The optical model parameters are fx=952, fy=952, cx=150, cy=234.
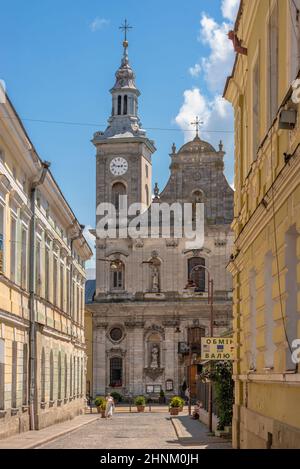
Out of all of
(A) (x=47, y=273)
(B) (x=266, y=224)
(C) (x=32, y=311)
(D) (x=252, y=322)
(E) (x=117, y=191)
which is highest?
(E) (x=117, y=191)

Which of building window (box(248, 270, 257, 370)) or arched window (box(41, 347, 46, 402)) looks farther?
arched window (box(41, 347, 46, 402))

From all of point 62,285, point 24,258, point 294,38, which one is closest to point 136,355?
point 62,285

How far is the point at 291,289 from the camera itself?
13422mm

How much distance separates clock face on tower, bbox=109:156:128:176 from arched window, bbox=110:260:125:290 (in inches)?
266

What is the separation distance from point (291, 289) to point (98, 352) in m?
56.5

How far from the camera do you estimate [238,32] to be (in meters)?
20.5

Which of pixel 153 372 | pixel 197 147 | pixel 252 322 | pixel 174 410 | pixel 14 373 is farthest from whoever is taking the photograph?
pixel 197 147

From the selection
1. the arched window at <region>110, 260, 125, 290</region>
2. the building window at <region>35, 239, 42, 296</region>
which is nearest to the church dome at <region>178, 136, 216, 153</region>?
the arched window at <region>110, 260, 125, 290</region>

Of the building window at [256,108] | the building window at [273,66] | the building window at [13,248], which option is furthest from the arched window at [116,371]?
the building window at [273,66]

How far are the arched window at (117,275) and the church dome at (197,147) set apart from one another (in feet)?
31.8

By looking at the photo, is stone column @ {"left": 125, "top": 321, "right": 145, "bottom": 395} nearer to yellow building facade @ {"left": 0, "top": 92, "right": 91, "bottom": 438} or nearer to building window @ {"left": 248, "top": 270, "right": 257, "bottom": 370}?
yellow building facade @ {"left": 0, "top": 92, "right": 91, "bottom": 438}

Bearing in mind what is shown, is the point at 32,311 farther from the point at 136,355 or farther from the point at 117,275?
the point at 117,275

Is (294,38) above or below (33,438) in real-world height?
above

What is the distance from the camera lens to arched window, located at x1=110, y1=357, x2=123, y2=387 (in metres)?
68.6
